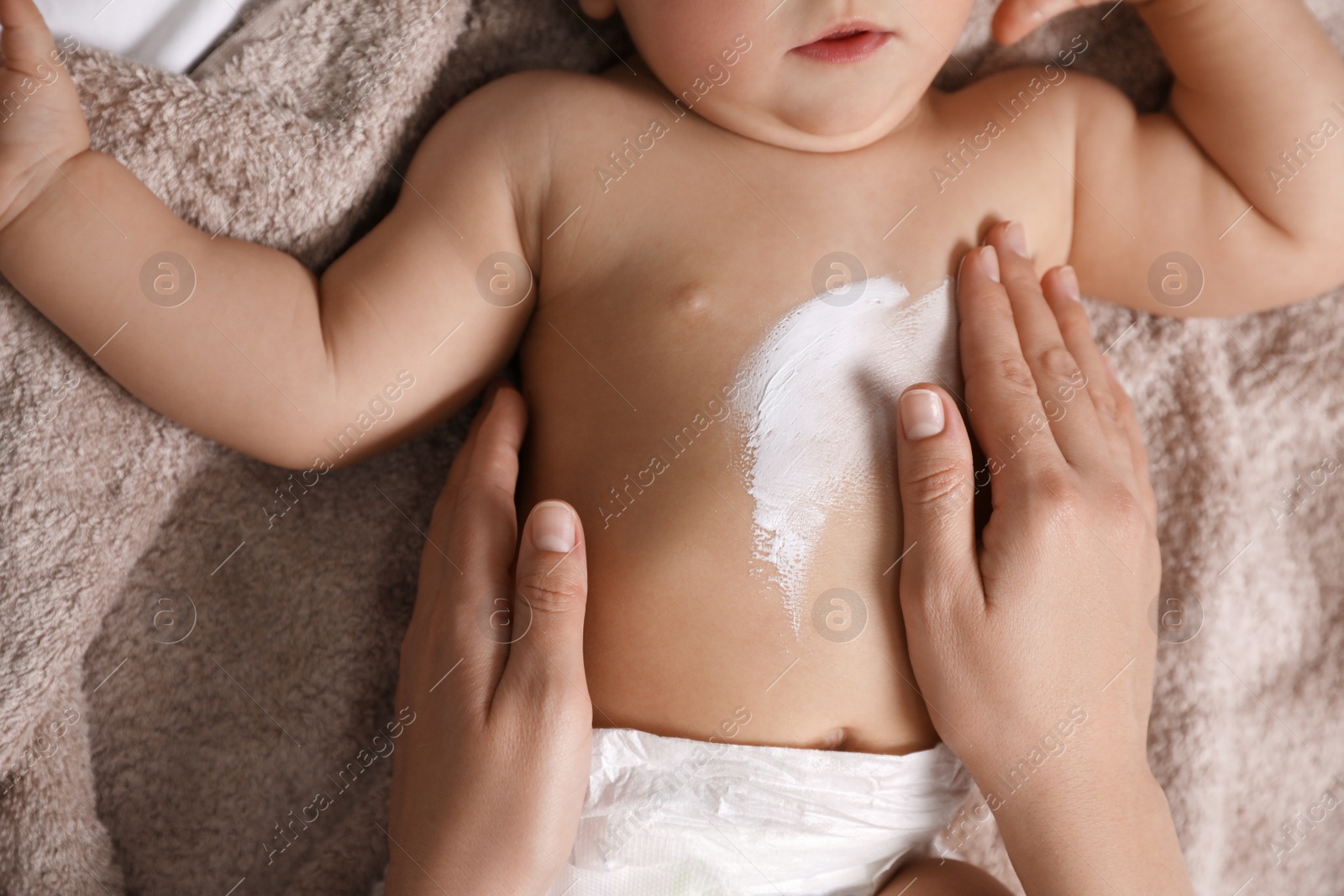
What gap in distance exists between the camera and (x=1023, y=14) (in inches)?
51.8

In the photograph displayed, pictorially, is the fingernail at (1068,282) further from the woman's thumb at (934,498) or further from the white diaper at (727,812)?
the white diaper at (727,812)

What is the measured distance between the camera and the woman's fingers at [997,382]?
1.11m

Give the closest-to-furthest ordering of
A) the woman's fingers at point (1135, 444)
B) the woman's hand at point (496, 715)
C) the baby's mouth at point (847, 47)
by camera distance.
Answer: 1. the woman's hand at point (496, 715)
2. the baby's mouth at point (847, 47)
3. the woman's fingers at point (1135, 444)

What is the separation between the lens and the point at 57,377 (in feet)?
3.82

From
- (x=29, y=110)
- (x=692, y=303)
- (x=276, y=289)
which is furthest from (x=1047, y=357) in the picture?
(x=29, y=110)

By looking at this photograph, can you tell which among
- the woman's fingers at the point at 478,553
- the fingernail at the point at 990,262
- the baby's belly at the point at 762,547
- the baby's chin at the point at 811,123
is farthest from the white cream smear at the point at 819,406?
the woman's fingers at the point at 478,553

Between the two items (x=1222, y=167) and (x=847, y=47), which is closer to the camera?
(x=847, y=47)

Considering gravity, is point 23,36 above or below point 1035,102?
above

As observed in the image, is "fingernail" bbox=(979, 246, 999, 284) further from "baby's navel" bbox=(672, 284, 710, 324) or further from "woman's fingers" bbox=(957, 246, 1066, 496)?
"baby's navel" bbox=(672, 284, 710, 324)

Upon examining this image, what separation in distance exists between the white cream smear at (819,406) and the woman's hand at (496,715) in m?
0.24

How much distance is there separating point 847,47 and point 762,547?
24.8 inches

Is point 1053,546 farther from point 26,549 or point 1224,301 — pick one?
point 26,549

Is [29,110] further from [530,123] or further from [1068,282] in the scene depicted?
[1068,282]

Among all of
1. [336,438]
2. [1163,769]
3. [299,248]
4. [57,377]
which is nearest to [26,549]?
[57,377]
